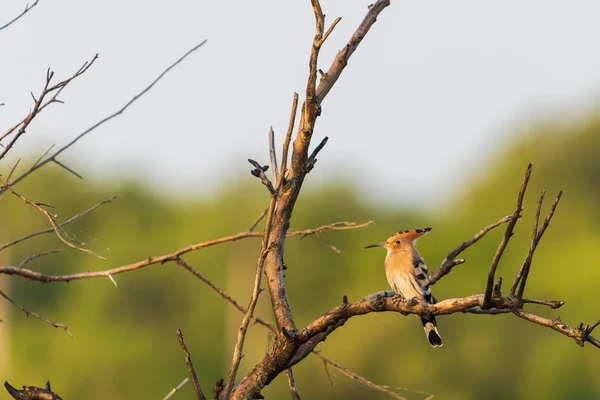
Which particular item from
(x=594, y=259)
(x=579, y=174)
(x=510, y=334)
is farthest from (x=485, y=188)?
(x=510, y=334)

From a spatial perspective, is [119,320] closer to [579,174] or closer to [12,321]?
[12,321]

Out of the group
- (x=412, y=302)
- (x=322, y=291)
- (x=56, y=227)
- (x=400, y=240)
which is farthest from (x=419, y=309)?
(x=322, y=291)

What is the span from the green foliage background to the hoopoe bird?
2792 centimetres

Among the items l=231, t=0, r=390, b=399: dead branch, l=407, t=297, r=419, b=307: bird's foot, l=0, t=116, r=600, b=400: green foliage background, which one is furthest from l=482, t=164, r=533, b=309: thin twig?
l=0, t=116, r=600, b=400: green foliage background

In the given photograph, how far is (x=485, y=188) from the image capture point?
58156mm

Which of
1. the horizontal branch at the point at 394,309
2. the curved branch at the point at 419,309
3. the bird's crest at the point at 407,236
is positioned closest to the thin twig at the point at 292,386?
the curved branch at the point at 419,309

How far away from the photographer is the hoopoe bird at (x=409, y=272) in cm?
656

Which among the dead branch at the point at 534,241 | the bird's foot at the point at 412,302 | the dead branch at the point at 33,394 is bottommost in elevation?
the dead branch at the point at 534,241

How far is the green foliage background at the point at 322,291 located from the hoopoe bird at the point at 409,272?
2792cm

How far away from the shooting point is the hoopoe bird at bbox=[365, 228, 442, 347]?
258 inches

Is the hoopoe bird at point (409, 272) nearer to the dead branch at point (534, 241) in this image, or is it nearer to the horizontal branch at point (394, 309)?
the horizontal branch at point (394, 309)

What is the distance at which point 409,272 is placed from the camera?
22.1 ft

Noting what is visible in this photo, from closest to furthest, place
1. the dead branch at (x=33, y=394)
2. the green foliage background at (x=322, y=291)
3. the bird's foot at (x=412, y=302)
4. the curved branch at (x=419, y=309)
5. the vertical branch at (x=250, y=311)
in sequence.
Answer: the curved branch at (x=419, y=309)
the vertical branch at (x=250, y=311)
the bird's foot at (x=412, y=302)
the dead branch at (x=33, y=394)
the green foliage background at (x=322, y=291)

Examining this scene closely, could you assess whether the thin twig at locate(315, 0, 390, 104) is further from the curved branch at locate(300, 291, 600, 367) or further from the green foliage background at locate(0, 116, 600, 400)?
the green foliage background at locate(0, 116, 600, 400)
